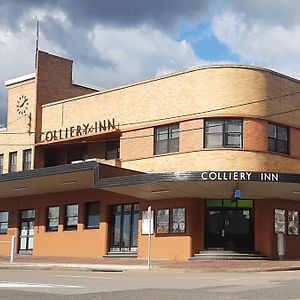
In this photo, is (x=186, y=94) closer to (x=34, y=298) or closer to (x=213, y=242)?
(x=213, y=242)

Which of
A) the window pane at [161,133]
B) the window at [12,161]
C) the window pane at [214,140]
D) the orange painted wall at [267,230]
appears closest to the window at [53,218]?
the window at [12,161]

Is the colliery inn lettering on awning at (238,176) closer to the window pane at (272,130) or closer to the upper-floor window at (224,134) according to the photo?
the upper-floor window at (224,134)

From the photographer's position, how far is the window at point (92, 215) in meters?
36.4

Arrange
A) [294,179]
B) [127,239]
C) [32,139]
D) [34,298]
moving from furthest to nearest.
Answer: [32,139], [127,239], [294,179], [34,298]

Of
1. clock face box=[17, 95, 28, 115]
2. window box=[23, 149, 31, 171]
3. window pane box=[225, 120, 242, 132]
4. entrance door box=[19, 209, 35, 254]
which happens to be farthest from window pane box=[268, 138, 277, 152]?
clock face box=[17, 95, 28, 115]

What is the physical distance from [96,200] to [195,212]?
6648mm

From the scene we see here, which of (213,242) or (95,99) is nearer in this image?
(213,242)

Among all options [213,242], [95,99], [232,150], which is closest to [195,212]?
[213,242]

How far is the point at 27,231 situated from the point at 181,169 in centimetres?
1314

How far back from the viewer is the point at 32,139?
1570 inches

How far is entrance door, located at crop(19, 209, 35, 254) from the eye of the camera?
40.2 meters

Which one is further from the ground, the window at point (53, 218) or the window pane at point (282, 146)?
the window pane at point (282, 146)

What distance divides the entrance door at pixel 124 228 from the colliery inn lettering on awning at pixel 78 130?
455 centimetres

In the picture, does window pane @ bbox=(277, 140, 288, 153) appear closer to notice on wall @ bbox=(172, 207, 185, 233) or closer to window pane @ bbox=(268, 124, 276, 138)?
window pane @ bbox=(268, 124, 276, 138)
